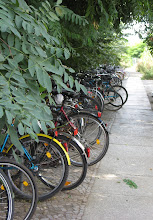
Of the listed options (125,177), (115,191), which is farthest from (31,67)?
(125,177)

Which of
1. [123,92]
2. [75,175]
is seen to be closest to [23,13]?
[75,175]

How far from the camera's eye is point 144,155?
5.79 metres

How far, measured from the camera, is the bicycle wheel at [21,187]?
10.3ft

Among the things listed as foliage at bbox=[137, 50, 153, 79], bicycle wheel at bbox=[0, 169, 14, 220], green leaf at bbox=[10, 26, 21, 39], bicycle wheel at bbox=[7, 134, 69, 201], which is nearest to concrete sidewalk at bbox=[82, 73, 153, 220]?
bicycle wheel at bbox=[7, 134, 69, 201]

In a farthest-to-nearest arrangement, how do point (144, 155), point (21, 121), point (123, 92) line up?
point (123, 92) → point (144, 155) → point (21, 121)

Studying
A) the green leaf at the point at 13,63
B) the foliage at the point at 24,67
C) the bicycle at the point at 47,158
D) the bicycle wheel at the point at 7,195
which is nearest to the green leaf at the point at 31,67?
the foliage at the point at 24,67

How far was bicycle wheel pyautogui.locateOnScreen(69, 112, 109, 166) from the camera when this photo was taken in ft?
16.6

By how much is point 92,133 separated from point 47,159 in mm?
1538

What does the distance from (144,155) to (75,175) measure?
5.49 feet

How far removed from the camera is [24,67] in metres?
2.69

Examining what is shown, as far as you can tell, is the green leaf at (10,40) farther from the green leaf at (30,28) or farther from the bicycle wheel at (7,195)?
the bicycle wheel at (7,195)

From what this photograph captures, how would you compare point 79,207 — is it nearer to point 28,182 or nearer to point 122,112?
point 28,182

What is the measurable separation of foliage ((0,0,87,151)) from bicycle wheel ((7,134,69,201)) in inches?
46.3

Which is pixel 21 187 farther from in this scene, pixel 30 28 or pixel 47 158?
pixel 30 28
